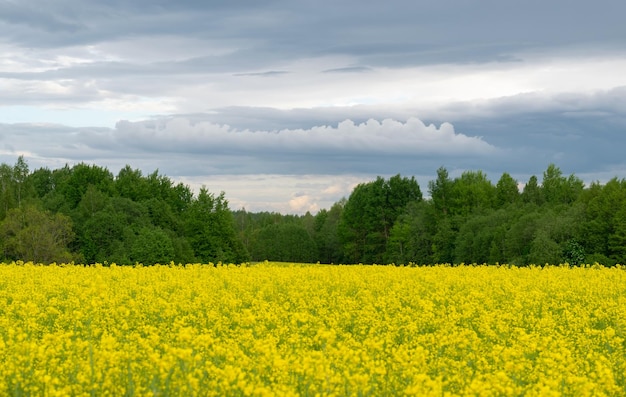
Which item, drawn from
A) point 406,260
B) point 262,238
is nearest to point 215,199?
point 406,260

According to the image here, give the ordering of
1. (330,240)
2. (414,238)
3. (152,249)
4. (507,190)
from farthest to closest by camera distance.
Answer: (330,240)
(507,190)
(414,238)
(152,249)

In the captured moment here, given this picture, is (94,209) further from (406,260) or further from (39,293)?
(39,293)

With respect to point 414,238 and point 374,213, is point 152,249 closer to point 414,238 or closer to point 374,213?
point 414,238

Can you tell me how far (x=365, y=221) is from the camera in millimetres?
100250

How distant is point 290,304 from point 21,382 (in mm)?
10350

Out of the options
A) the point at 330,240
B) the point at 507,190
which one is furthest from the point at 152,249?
the point at 330,240

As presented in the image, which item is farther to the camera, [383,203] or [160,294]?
[383,203]

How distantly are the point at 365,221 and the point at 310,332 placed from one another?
83.6 meters

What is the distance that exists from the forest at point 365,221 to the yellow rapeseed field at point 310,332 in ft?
135

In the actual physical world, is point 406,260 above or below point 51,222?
below

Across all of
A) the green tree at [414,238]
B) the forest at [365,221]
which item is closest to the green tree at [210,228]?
the forest at [365,221]

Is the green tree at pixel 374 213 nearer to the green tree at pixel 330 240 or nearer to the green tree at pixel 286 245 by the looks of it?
the green tree at pixel 330 240

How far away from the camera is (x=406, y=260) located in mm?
91438

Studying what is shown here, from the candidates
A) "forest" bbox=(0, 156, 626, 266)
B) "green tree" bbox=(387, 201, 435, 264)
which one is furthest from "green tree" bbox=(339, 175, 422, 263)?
"green tree" bbox=(387, 201, 435, 264)
